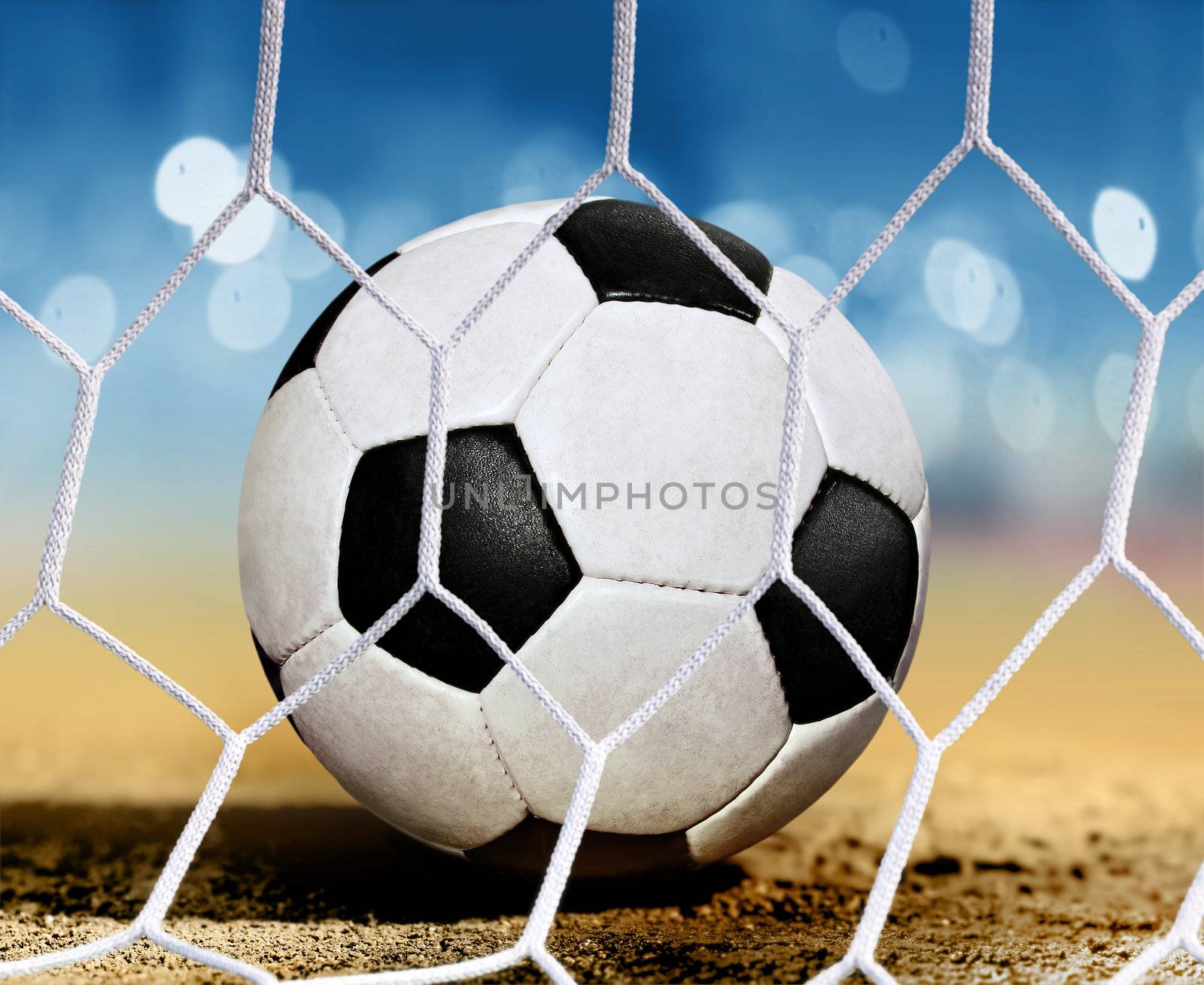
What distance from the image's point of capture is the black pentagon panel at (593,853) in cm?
118

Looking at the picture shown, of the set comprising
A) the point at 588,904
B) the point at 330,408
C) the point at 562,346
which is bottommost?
the point at 588,904

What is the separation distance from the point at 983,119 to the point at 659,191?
0.93 feet

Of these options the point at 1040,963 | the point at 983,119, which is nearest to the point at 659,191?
the point at 983,119

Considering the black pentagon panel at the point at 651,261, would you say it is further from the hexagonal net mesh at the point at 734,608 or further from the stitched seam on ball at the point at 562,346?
the hexagonal net mesh at the point at 734,608

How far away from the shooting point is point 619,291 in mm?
1159

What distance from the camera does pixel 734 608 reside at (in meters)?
0.98

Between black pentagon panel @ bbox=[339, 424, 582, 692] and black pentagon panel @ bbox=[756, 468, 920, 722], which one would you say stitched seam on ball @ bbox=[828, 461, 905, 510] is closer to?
black pentagon panel @ bbox=[756, 468, 920, 722]

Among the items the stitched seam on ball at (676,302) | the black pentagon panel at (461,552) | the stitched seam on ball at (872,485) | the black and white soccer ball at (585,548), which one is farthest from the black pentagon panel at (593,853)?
the stitched seam on ball at (676,302)

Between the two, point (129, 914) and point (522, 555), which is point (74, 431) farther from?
point (129, 914)

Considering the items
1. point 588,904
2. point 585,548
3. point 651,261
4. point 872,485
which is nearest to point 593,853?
point 588,904

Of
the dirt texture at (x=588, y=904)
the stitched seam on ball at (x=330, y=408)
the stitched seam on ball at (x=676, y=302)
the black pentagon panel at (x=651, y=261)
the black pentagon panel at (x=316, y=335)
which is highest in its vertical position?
the black pentagon panel at (x=651, y=261)

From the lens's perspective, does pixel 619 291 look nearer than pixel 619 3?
No

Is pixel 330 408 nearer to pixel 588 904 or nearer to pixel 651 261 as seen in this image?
pixel 651 261

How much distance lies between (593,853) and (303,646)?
38 centimetres
